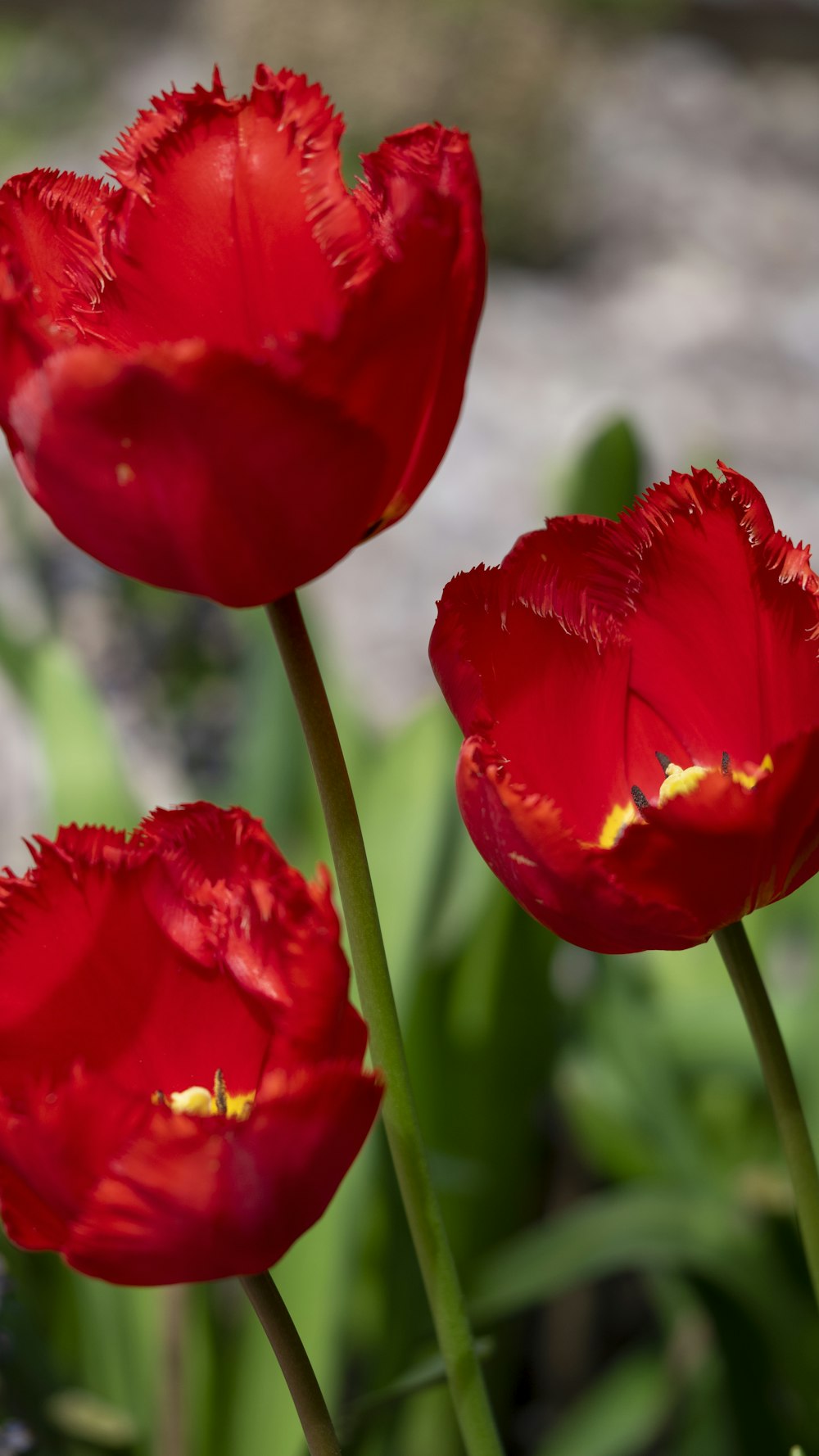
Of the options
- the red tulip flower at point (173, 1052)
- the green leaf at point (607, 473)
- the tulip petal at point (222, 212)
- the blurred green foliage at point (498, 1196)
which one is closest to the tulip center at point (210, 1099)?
the red tulip flower at point (173, 1052)

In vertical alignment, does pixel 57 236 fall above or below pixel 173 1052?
above

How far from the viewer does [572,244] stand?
3725mm

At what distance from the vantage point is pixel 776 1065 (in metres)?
0.23

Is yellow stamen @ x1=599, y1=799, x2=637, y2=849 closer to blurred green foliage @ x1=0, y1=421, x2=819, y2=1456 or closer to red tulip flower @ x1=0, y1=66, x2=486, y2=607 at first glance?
red tulip flower @ x1=0, y1=66, x2=486, y2=607

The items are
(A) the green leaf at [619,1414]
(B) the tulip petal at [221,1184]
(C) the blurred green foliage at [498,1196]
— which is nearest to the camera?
(B) the tulip petal at [221,1184]

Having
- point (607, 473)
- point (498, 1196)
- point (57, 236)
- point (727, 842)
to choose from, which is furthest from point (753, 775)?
point (498, 1196)

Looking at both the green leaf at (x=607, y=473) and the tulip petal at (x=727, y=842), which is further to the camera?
the green leaf at (x=607, y=473)

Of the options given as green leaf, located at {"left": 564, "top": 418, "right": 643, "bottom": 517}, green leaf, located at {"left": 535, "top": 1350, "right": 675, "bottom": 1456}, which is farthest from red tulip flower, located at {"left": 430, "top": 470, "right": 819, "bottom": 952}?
green leaf, located at {"left": 535, "top": 1350, "right": 675, "bottom": 1456}

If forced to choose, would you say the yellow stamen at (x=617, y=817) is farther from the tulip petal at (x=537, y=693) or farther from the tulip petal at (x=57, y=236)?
the tulip petal at (x=57, y=236)

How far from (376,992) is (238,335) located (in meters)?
0.10

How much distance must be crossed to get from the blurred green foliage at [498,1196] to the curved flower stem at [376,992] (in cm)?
36

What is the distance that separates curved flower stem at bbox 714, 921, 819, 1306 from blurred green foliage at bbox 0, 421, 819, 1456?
14.9 inches

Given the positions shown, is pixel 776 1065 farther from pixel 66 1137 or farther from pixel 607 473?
pixel 607 473

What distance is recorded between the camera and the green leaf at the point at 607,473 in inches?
29.6
